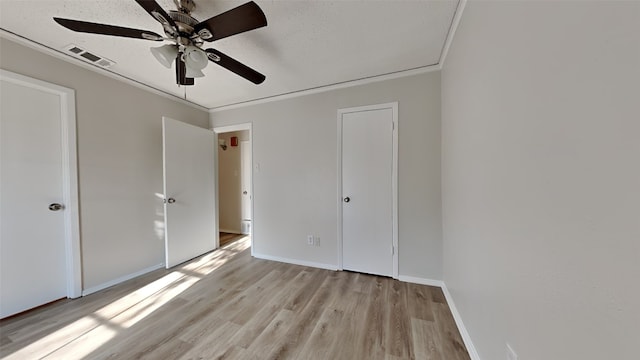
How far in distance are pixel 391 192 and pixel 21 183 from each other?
11.1 ft

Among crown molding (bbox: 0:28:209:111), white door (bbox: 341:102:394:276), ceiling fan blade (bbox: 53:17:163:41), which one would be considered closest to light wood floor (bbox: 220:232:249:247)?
white door (bbox: 341:102:394:276)

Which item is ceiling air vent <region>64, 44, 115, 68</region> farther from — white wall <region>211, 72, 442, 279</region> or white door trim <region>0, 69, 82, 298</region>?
white wall <region>211, 72, 442, 279</region>

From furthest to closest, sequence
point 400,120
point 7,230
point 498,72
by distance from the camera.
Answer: point 400,120 < point 7,230 < point 498,72

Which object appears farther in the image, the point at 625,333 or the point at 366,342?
the point at 366,342

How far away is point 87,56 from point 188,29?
1516 mm

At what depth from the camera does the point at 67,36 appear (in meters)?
1.67

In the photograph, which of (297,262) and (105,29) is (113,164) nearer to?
(105,29)

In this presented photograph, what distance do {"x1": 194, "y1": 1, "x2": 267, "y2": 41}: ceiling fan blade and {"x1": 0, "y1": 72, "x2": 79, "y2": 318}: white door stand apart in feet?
5.98

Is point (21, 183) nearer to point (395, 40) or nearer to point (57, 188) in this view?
point (57, 188)

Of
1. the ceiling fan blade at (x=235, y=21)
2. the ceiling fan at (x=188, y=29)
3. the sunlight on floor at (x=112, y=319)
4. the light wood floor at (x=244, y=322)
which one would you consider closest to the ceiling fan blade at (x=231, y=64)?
the ceiling fan at (x=188, y=29)

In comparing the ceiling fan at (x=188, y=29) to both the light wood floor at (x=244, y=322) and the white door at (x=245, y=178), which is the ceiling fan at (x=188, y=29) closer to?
the light wood floor at (x=244, y=322)

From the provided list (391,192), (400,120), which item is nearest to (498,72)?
(400,120)

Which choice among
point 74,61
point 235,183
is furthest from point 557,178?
point 235,183

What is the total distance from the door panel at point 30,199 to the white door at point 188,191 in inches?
32.9
